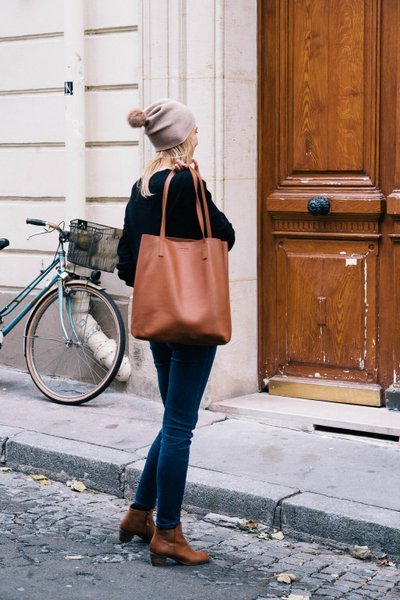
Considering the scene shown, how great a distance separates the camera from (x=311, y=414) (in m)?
7.12

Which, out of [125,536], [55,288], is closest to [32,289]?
[55,288]

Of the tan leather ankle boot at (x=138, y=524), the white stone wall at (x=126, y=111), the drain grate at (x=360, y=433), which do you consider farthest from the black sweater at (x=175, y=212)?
the white stone wall at (x=126, y=111)

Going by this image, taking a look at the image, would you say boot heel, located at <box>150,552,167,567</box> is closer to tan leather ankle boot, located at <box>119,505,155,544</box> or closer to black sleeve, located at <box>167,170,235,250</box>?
tan leather ankle boot, located at <box>119,505,155,544</box>

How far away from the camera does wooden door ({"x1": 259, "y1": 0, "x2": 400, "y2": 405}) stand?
7078 mm

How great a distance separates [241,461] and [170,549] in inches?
55.6

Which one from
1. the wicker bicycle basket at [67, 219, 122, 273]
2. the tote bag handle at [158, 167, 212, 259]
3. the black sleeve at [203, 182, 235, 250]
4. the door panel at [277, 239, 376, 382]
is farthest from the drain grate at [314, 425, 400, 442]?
the tote bag handle at [158, 167, 212, 259]

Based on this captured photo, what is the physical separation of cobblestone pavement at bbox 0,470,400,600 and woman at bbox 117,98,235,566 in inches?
7.2

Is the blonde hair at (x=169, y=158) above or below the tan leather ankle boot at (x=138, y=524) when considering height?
above

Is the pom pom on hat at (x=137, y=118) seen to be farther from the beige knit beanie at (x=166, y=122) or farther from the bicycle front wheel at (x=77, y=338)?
the bicycle front wheel at (x=77, y=338)

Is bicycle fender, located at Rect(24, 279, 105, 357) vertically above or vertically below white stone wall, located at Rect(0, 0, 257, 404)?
below

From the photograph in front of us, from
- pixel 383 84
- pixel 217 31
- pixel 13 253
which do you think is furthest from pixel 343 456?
pixel 13 253

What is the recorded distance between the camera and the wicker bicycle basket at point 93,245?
7.69 m

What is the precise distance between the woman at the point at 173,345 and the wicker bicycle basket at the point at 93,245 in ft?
8.97

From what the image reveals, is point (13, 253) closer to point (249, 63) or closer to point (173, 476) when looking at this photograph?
point (249, 63)
